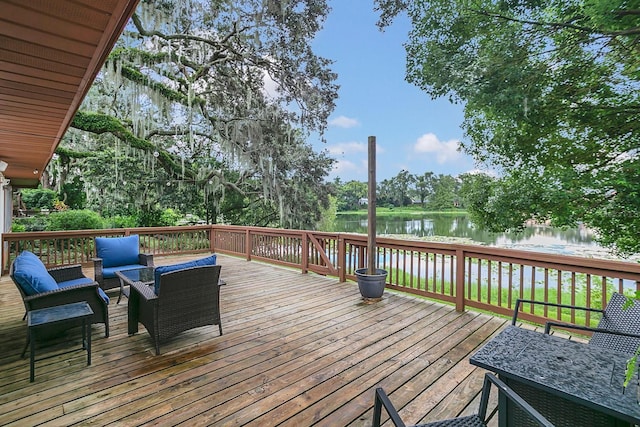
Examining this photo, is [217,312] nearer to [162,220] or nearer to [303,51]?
[303,51]

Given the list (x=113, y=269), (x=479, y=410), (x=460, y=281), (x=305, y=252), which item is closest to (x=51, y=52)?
(x=479, y=410)

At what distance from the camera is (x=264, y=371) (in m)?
2.47

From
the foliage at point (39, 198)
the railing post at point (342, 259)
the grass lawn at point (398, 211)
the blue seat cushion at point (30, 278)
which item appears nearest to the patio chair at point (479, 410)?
the blue seat cushion at point (30, 278)

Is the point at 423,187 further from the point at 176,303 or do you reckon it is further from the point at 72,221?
the point at 176,303

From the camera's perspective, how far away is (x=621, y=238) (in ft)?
23.1

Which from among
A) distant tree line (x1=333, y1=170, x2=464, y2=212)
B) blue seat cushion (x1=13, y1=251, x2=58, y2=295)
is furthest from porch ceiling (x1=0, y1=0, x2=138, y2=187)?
distant tree line (x1=333, y1=170, x2=464, y2=212)

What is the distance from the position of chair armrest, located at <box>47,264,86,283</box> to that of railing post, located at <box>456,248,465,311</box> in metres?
4.83

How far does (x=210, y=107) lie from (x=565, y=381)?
35.2 ft

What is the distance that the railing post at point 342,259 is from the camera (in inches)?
206

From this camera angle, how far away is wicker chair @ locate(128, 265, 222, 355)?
274cm

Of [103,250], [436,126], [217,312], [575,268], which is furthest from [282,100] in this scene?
[436,126]

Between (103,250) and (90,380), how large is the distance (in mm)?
2813

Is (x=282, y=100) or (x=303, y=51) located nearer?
(x=303, y=51)

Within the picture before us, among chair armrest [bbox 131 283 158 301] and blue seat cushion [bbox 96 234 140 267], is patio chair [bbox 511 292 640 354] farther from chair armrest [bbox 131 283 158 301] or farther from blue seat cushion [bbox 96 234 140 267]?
blue seat cushion [bbox 96 234 140 267]
